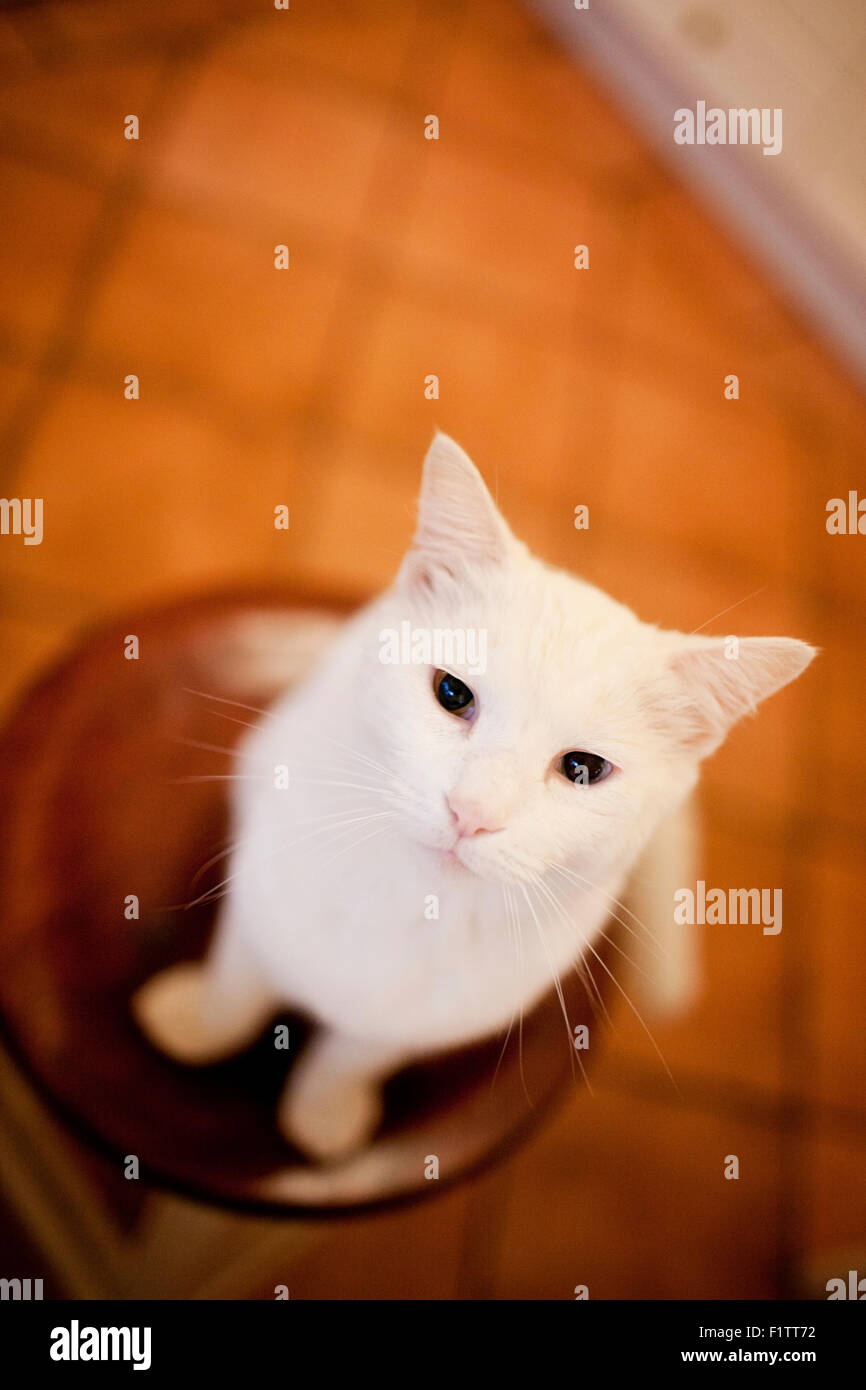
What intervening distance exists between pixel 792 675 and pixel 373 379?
1243 millimetres

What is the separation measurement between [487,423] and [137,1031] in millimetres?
1214

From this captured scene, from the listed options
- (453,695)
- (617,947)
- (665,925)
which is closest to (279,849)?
(453,695)

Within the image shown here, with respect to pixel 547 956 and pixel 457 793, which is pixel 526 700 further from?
pixel 547 956

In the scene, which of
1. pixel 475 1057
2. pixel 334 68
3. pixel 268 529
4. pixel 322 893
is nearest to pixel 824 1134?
pixel 475 1057

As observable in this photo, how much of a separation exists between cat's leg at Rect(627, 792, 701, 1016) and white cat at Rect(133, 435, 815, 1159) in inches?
10.0

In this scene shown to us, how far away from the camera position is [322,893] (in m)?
0.74

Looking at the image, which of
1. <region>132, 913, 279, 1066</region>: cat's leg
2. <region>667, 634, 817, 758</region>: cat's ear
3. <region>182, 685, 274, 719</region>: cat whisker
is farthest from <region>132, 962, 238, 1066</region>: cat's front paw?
<region>667, 634, 817, 758</region>: cat's ear

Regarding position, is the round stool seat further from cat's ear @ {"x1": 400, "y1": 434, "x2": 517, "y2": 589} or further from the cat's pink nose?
cat's ear @ {"x1": 400, "y1": 434, "x2": 517, "y2": 589}

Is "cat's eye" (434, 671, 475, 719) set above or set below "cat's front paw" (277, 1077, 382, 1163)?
above

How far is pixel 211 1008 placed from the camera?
2.85ft

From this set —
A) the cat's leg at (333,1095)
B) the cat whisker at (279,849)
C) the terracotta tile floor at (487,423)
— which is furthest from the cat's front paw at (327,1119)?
the terracotta tile floor at (487,423)

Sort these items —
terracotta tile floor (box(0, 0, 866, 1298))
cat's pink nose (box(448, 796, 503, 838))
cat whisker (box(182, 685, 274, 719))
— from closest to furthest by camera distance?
cat's pink nose (box(448, 796, 503, 838)) → cat whisker (box(182, 685, 274, 719)) → terracotta tile floor (box(0, 0, 866, 1298))

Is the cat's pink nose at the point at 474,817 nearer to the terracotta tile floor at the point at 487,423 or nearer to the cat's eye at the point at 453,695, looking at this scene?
the cat's eye at the point at 453,695

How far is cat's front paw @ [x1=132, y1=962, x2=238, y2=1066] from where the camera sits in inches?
34.1
